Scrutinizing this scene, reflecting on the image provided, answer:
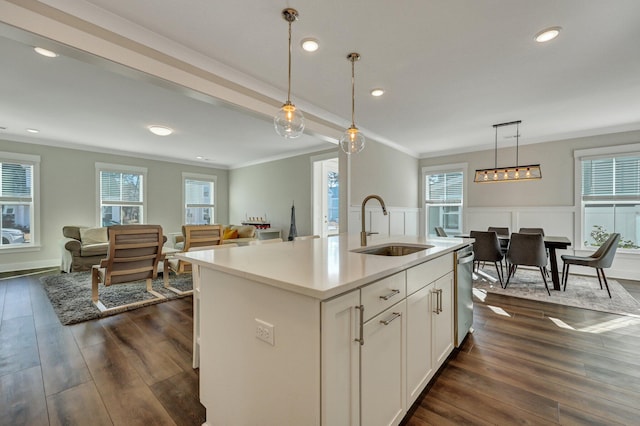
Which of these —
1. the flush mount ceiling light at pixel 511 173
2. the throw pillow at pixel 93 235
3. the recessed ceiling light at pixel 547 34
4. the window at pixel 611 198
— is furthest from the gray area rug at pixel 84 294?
the window at pixel 611 198

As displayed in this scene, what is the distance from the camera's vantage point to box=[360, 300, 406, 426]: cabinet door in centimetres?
121

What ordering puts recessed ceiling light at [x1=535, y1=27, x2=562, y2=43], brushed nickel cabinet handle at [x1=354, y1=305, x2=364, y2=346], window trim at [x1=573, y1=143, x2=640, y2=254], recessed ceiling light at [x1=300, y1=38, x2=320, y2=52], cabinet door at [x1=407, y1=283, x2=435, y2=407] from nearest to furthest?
brushed nickel cabinet handle at [x1=354, y1=305, x2=364, y2=346] → cabinet door at [x1=407, y1=283, x2=435, y2=407] → recessed ceiling light at [x1=535, y1=27, x2=562, y2=43] → recessed ceiling light at [x1=300, y1=38, x2=320, y2=52] → window trim at [x1=573, y1=143, x2=640, y2=254]

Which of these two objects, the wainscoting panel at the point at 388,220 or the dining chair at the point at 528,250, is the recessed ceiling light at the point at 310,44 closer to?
the wainscoting panel at the point at 388,220

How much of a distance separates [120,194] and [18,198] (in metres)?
1.70

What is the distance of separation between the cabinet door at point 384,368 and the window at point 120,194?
736cm

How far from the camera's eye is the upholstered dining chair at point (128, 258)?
3295mm

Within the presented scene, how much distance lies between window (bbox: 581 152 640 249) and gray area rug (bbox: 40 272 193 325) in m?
7.10

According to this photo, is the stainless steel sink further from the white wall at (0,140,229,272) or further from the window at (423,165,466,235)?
the white wall at (0,140,229,272)

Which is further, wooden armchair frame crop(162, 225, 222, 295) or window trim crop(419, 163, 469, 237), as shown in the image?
window trim crop(419, 163, 469, 237)

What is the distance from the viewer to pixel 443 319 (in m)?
2.04

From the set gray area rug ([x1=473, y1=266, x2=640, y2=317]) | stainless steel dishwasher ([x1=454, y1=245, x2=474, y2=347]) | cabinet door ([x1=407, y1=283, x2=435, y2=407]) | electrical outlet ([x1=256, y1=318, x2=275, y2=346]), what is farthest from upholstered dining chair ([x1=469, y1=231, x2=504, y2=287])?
electrical outlet ([x1=256, y1=318, x2=275, y2=346])

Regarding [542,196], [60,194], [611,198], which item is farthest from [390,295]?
[60,194]

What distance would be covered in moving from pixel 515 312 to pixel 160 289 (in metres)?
4.73

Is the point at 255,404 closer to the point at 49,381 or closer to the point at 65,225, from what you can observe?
the point at 49,381
